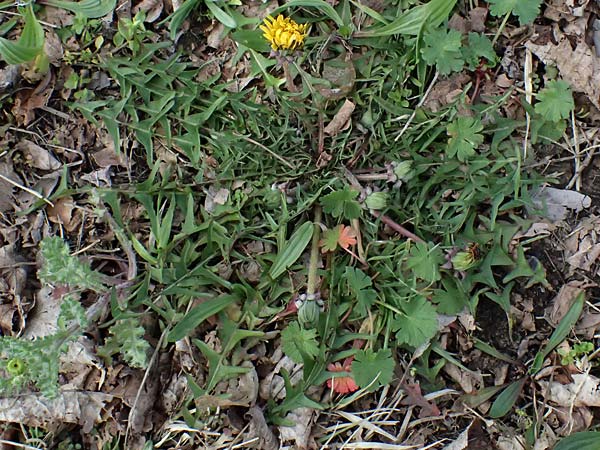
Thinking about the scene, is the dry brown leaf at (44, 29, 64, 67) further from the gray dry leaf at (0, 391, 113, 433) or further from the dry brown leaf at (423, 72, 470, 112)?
the dry brown leaf at (423, 72, 470, 112)

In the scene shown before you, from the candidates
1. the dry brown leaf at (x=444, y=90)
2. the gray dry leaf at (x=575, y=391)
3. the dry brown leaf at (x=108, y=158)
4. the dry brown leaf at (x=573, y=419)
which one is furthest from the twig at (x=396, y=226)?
the dry brown leaf at (x=108, y=158)

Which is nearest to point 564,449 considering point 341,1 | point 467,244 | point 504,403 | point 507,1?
point 504,403

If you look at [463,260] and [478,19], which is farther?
[478,19]

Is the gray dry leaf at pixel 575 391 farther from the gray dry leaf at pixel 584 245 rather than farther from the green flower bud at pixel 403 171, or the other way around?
the green flower bud at pixel 403 171

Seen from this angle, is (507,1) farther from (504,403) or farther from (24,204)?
(24,204)

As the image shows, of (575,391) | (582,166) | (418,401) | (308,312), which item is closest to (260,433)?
(308,312)

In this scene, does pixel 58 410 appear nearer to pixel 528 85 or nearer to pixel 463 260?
pixel 463 260
